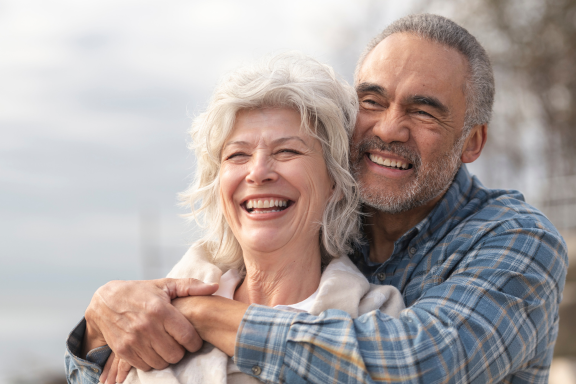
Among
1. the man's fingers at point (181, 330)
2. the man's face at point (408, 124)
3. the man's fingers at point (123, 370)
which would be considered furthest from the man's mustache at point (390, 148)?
the man's fingers at point (123, 370)

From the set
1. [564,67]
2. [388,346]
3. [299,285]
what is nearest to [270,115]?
[299,285]

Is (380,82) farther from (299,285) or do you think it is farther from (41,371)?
(41,371)

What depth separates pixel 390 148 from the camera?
2.55m

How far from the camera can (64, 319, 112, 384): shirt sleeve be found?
7.14 feet

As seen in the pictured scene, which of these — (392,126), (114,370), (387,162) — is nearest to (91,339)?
(114,370)

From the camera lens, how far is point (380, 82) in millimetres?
2617

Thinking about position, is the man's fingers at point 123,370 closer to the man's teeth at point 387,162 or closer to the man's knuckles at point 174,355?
the man's knuckles at point 174,355

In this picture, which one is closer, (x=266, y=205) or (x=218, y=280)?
(x=266, y=205)

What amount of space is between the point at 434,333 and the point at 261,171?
886 mm

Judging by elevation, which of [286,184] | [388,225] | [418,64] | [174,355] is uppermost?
[418,64]

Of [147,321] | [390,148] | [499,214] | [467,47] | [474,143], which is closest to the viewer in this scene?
[147,321]

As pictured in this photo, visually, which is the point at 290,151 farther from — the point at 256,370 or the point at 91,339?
the point at 91,339

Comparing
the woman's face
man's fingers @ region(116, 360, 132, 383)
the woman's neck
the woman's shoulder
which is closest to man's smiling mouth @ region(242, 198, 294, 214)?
the woman's face

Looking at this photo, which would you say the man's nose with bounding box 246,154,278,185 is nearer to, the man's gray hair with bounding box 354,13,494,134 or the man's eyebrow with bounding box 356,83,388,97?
the man's eyebrow with bounding box 356,83,388,97
